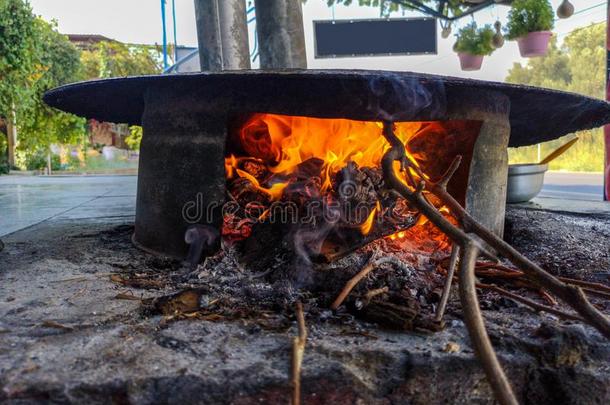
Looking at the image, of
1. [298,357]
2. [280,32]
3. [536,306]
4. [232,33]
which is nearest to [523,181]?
[280,32]

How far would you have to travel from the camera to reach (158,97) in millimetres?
2250

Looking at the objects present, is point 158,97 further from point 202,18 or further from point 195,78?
point 202,18

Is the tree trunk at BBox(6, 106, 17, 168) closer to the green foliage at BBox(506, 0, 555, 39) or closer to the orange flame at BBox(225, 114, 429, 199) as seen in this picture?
the green foliage at BBox(506, 0, 555, 39)

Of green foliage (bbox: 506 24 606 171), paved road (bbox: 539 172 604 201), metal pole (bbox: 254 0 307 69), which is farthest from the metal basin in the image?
green foliage (bbox: 506 24 606 171)

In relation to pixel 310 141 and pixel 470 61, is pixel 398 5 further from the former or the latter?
pixel 310 141

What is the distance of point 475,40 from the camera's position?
24.7 ft

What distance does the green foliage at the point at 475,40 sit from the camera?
745 cm

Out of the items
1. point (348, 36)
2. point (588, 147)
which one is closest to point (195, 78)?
point (348, 36)

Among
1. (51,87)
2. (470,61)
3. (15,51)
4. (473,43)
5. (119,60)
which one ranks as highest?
(119,60)

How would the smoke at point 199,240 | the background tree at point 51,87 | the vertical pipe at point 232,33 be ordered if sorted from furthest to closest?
1. the background tree at point 51,87
2. the vertical pipe at point 232,33
3. the smoke at point 199,240

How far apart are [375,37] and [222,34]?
2.19 meters

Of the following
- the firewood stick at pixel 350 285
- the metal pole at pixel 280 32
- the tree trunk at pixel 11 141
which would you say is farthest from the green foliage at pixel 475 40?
the tree trunk at pixel 11 141

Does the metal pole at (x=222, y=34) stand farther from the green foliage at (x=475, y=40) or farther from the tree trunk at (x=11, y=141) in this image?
the tree trunk at (x=11, y=141)

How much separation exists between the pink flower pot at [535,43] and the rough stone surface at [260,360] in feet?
20.7
